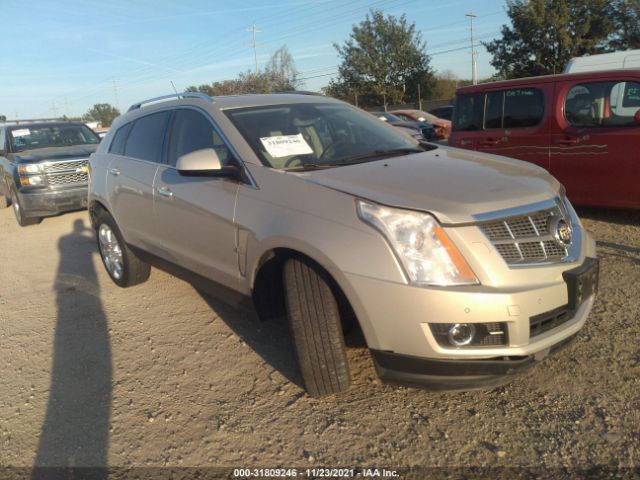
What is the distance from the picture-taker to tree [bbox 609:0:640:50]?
29703 millimetres

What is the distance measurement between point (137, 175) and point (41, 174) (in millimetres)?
5481

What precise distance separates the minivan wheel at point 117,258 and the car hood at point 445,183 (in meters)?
2.69

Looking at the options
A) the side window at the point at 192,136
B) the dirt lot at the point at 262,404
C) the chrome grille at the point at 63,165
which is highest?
the side window at the point at 192,136

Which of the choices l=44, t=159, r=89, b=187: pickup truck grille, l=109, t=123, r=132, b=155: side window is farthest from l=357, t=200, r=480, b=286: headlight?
l=44, t=159, r=89, b=187: pickup truck grille

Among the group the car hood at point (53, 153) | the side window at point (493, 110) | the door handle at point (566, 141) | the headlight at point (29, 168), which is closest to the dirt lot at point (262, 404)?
the door handle at point (566, 141)

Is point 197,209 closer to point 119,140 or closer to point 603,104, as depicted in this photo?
point 119,140

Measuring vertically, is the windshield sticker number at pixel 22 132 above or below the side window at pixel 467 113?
above

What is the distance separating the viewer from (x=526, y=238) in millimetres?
2412

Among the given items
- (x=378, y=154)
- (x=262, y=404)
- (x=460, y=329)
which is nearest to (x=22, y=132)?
(x=378, y=154)

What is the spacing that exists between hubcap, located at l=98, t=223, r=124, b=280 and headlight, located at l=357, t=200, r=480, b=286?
11.3 feet

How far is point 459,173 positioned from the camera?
2.79 meters

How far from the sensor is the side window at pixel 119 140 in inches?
186

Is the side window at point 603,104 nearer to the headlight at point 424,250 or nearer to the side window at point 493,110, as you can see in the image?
the side window at point 493,110

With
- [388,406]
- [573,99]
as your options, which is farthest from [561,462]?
[573,99]
